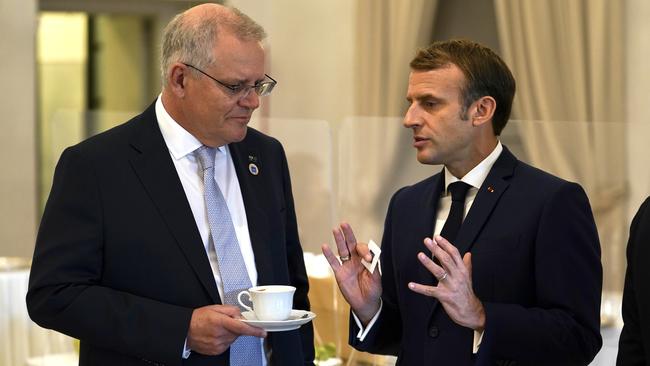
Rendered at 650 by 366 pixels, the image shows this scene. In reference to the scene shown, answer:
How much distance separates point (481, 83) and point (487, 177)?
10.2 inches

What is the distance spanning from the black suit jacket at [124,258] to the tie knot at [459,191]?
0.53 m

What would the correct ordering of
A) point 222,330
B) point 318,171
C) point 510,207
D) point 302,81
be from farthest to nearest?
point 302,81
point 318,171
point 510,207
point 222,330

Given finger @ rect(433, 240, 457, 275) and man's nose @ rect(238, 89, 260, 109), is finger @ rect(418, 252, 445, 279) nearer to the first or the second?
finger @ rect(433, 240, 457, 275)

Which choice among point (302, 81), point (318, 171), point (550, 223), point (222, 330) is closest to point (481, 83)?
point (550, 223)

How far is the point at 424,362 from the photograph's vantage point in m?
2.64

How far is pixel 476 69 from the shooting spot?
274 centimetres

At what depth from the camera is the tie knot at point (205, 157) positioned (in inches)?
107

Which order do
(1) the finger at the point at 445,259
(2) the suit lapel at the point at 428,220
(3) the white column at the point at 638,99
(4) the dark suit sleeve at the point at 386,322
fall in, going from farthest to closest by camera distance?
1. (3) the white column at the point at 638,99
2. (4) the dark suit sleeve at the point at 386,322
3. (2) the suit lapel at the point at 428,220
4. (1) the finger at the point at 445,259

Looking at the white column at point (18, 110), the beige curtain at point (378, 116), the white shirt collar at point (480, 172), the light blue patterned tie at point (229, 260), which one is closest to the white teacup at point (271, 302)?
the light blue patterned tie at point (229, 260)

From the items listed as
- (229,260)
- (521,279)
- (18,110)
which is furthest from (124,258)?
(18,110)

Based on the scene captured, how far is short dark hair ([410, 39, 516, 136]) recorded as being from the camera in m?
2.73

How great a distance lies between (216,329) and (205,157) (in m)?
0.53

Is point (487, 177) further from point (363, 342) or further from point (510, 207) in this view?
point (363, 342)

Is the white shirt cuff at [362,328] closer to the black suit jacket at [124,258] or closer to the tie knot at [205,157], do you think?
the black suit jacket at [124,258]
